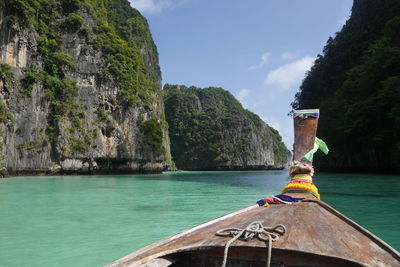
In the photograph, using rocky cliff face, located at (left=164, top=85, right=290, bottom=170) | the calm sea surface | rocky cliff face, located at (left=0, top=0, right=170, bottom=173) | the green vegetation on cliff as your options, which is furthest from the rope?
rocky cliff face, located at (left=164, top=85, right=290, bottom=170)

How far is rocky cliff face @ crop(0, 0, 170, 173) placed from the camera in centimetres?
2302

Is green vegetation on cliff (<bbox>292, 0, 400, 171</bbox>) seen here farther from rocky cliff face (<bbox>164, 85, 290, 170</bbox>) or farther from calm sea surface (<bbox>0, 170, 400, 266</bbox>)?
rocky cliff face (<bbox>164, 85, 290, 170</bbox>)

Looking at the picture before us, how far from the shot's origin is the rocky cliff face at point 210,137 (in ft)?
231

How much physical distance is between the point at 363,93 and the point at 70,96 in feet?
76.9

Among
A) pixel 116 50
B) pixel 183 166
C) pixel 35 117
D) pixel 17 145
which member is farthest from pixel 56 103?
pixel 183 166

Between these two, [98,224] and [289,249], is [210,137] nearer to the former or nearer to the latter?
[98,224]

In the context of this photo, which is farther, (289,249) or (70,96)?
(70,96)

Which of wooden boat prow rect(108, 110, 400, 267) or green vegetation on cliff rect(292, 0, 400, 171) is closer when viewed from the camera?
wooden boat prow rect(108, 110, 400, 267)

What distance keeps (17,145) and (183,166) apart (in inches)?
1954

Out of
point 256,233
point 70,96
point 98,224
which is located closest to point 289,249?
point 256,233

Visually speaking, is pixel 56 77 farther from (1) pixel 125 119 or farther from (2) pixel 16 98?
(1) pixel 125 119

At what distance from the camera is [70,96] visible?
2723 cm

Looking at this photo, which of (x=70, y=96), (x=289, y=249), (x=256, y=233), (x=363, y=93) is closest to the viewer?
(x=289, y=249)

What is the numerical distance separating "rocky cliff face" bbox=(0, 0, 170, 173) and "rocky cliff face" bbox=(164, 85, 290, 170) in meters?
34.1
